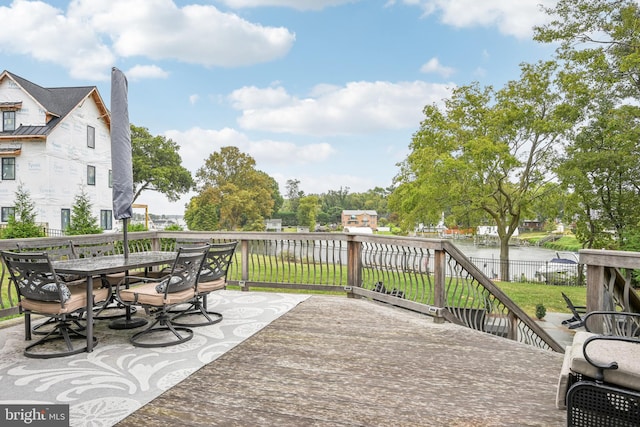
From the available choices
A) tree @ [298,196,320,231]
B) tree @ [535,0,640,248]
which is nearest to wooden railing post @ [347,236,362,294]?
tree @ [535,0,640,248]

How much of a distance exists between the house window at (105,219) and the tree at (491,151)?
14.7 meters

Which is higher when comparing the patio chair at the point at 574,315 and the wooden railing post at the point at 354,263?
the wooden railing post at the point at 354,263

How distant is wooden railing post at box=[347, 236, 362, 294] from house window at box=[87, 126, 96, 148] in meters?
17.3

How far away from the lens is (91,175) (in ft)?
58.3

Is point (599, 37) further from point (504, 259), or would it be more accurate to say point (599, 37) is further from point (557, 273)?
point (557, 273)

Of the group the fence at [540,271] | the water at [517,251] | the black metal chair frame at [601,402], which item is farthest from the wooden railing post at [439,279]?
the water at [517,251]

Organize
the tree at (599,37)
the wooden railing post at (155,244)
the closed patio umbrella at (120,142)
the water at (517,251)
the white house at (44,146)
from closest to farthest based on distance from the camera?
the closed patio umbrella at (120,142) < the wooden railing post at (155,244) < the tree at (599,37) < the white house at (44,146) < the water at (517,251)

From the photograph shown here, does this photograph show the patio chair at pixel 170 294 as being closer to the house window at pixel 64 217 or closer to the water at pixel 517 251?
the house window at pixel 64 217

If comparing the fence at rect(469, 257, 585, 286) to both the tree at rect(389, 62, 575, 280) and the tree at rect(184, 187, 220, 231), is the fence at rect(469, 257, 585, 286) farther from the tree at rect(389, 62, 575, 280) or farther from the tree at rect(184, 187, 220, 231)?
the tree at rect(184, 187, 220, 231)

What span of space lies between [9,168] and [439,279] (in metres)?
18.2

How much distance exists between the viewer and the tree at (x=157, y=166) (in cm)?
2567

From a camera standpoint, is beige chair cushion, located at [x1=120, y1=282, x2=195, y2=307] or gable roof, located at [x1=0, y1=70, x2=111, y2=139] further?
gable roof, located at [x1=0, y1=70, x2=111, y2=139]

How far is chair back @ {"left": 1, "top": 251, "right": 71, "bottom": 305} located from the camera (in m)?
2.98

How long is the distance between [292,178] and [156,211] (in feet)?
85.4
